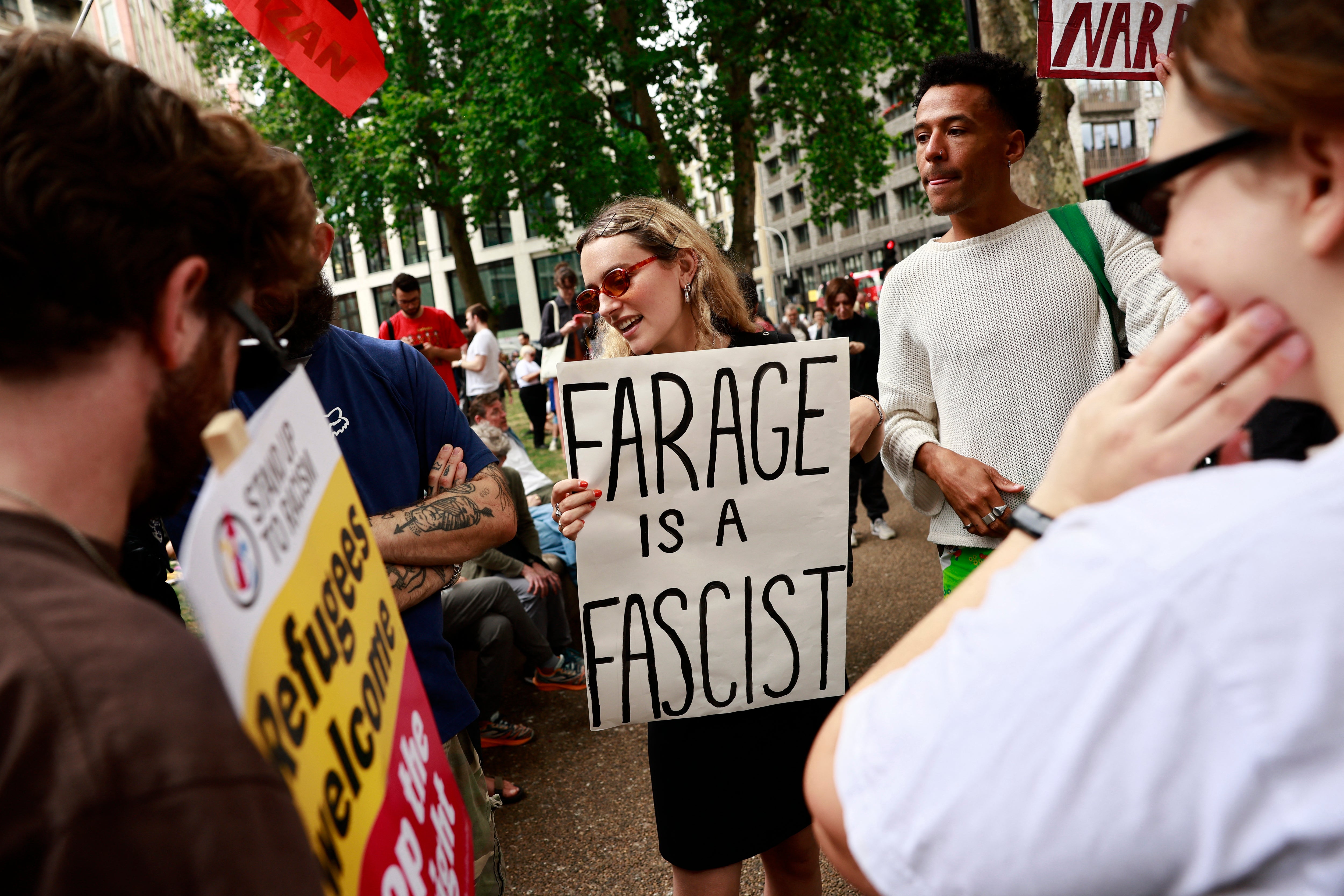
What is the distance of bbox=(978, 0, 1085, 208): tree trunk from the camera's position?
7121 millimetres

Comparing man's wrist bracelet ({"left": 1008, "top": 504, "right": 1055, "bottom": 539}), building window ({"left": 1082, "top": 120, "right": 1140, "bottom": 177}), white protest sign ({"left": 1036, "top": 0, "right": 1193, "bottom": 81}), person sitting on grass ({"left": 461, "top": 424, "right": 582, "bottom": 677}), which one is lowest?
person sitting on grass ({"left": 461, "top": 424, "right": 582, "bottom": 677})

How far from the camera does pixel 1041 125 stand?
719cm

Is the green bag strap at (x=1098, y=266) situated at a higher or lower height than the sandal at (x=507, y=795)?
higher

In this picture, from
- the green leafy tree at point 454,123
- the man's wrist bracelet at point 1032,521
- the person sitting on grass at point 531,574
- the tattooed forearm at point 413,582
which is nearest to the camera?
the man's wrist bracelet at point 1032,521

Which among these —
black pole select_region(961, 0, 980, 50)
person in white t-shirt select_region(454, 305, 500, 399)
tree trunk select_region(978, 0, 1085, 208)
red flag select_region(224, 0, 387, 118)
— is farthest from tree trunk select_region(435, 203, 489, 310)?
red flag select_region(224, 0, 387, 118)

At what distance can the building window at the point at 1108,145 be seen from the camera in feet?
148

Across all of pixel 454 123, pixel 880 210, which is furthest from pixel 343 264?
pixel 454 123

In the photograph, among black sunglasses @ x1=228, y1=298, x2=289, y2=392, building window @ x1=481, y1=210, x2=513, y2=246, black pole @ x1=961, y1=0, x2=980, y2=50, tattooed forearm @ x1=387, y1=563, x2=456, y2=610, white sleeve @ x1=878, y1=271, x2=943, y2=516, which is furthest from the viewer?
building window @ x1=481, y1=210, x2=513, y2=246

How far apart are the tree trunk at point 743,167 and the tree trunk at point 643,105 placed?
92 centimetres

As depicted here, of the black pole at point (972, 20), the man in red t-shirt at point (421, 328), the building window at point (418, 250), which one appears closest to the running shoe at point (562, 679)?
the man in red t-shirt at point (421, 328)

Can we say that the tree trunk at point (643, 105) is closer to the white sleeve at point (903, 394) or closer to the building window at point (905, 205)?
the white sleeve at point (903, 394)

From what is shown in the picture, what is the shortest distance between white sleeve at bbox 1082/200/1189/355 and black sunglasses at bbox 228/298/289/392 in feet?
6.23

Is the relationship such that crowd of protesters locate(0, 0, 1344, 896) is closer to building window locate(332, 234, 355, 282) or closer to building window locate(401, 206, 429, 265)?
building window locate(401, 206, 429, 265)

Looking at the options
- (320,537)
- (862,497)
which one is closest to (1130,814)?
(320,537)
